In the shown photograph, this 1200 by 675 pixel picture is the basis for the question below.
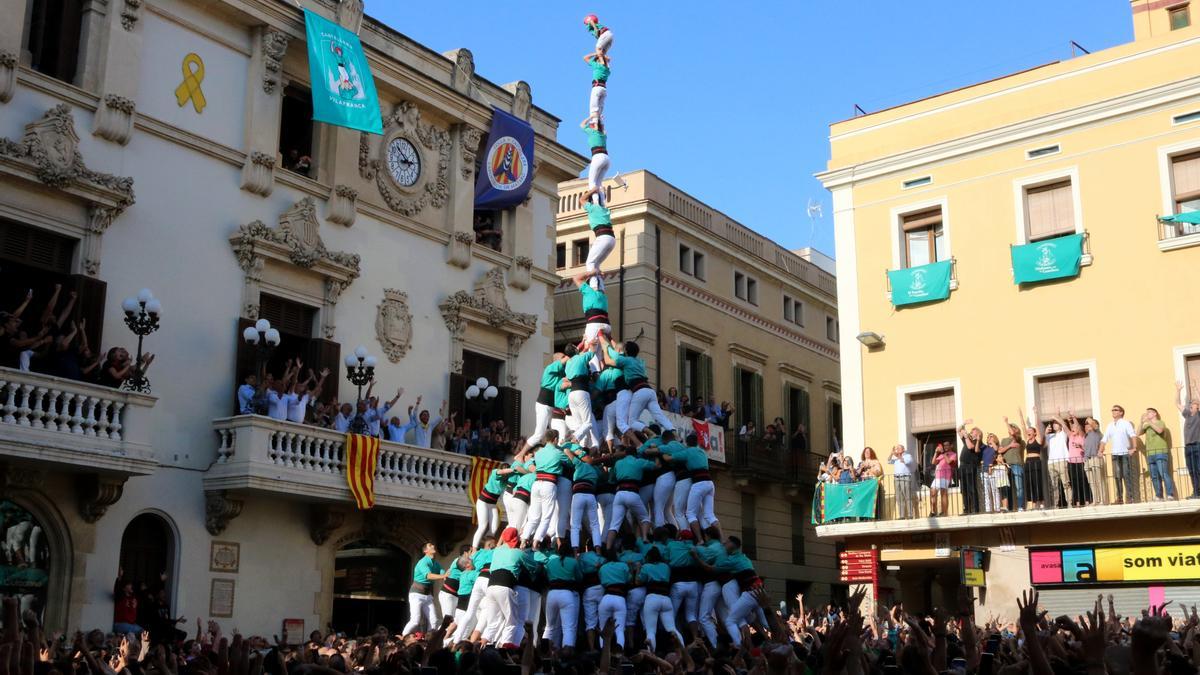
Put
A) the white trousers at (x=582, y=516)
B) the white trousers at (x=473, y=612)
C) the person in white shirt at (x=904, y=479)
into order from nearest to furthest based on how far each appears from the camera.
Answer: the white trousers at (x=473, y=612) < the white trousers at (x=582, y=516) < the person in white shirt at (x=904, y=479)

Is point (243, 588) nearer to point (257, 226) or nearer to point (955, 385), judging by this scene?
point (257, 226)

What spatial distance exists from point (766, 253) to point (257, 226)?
20.3 metres

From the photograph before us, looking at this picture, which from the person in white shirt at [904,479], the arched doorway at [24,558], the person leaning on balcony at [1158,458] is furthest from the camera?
the person in white shirt at [904,479]

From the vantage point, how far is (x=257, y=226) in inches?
884

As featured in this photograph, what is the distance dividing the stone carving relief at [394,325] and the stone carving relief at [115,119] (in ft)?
20.6

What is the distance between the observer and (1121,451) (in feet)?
70.9

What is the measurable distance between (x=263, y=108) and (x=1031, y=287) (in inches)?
603

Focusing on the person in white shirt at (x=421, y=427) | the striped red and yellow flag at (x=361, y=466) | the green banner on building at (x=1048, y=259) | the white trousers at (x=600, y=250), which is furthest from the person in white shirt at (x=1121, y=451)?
the striped red and yellow flag at (x=361, y=466)

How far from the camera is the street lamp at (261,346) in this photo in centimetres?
2109

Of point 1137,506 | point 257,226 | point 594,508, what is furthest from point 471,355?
point 1137,506

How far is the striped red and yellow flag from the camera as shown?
878 inches

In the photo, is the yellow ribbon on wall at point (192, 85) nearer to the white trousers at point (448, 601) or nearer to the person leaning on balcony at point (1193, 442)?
the white trousers at point (448, 601)

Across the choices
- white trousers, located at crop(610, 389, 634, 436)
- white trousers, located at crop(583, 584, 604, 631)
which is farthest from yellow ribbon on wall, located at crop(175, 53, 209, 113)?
white trousers, located at crop(583, 584, 604, 631)

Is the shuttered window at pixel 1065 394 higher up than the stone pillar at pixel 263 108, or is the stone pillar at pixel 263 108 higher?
the stone pillar at pixel 263 108
